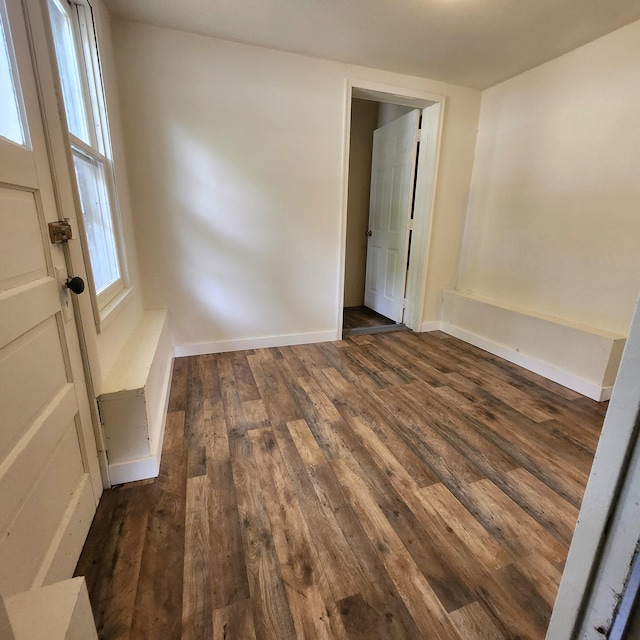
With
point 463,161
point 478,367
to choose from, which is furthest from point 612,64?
point 478,367

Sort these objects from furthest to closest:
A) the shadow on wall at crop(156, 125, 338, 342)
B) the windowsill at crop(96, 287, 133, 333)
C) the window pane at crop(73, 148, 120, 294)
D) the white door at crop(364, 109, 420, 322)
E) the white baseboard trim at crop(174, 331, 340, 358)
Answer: the white door at crop(364, 109, 420, 322)
the white baseboard trim at crop(174, 331, 340, 358)
the shadow on wall at crop(156, 125, 338, 342)
the window pane at crop(73, 148, 120, 294)
the windowsill at crop(96, 287, 133, 333)

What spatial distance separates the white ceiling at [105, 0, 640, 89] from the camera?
78.4 inches

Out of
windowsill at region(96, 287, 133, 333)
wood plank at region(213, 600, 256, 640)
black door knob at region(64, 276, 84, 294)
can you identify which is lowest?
wood plank at region(213, 600, 256, 640)

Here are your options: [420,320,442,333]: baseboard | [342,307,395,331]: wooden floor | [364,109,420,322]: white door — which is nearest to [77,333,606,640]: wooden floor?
[420,320,442,333]: baseboard

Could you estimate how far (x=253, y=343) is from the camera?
3047mm

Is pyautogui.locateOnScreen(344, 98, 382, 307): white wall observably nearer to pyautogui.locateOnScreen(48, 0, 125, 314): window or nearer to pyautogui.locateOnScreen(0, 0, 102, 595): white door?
pyautogui.locateOnScreen(48, 0, 125, 314): window

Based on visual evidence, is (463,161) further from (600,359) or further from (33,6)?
(33,6)

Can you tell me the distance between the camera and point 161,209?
8.43 feet

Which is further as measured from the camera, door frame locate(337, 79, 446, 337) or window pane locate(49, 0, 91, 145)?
door frame locate(337, 79, 446, 337)

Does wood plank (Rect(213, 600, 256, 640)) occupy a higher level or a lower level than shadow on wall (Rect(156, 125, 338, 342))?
lower

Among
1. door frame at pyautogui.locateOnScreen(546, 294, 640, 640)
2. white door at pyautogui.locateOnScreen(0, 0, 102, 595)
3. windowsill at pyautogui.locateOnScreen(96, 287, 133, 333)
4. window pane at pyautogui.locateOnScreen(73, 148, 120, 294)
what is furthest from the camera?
window pane at pyautogui.locateOnScreen(73, 148, 120, 294)

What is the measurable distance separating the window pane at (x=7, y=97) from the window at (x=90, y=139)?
566mm

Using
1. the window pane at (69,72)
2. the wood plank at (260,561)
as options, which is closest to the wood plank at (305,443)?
the wood plank at (260,561)

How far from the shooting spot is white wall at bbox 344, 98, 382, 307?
4.22 metres
